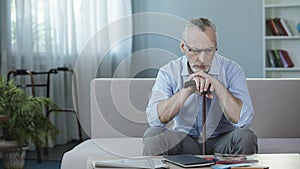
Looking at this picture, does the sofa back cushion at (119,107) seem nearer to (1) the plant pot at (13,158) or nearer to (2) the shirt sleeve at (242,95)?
(2) the shirt sleeve at (242,95)

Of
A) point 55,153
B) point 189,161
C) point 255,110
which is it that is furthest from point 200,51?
point 55,153

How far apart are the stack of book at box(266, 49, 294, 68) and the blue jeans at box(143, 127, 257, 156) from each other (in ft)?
9.36

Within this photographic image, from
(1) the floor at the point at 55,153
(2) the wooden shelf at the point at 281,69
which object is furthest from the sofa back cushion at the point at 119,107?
(2) the wooden shelf at the point at 281,69

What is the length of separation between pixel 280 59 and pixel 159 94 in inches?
117

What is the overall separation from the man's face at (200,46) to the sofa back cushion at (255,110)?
2.55 ft

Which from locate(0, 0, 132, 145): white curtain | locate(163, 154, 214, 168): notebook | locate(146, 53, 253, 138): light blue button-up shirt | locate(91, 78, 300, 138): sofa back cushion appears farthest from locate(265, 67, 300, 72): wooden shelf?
locate(163, 154, 214, 168): notebook

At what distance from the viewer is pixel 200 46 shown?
8.15ft

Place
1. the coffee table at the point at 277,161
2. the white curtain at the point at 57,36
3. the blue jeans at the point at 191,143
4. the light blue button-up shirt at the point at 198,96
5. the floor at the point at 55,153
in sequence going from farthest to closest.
Result: the white curtain at the point at 57,36 → the floor at the point at 55,153 → the light blue button-up shirt at the point at 198,96 → the blue jeans at the point at 191,143 → the coffee table at the point at 277,161

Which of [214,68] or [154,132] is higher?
[214,68]

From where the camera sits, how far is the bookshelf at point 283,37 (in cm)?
526

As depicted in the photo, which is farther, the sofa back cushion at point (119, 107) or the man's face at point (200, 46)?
the sofa back cushion at point (119, 107)

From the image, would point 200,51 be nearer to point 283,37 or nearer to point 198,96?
point 198,96

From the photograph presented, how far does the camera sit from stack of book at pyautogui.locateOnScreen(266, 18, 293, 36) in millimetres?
5262

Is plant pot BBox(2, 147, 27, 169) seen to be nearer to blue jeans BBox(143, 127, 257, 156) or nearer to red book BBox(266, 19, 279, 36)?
blue jeans BBox(143, 127, 257, 156)
